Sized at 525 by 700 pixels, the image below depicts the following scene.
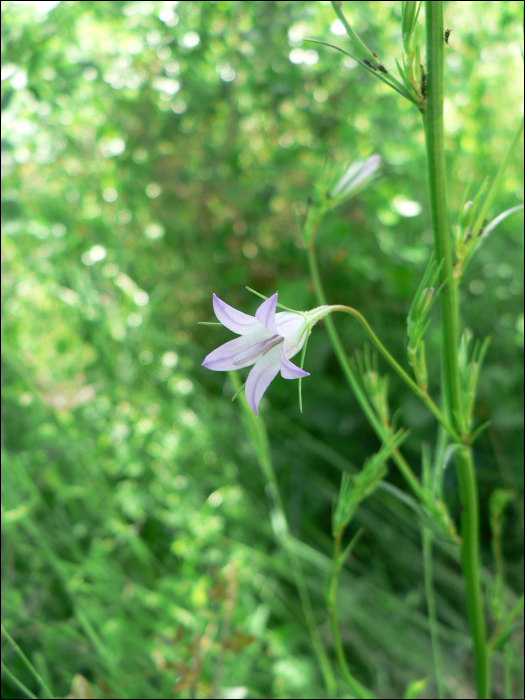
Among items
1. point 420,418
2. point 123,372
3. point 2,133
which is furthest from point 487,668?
point 2,133

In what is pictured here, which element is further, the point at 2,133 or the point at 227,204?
the point at 227,204

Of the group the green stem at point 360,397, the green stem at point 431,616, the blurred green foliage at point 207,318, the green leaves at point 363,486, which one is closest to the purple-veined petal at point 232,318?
the green stem at point 360,397

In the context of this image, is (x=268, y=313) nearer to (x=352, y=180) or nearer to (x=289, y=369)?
(x=289, y=369)

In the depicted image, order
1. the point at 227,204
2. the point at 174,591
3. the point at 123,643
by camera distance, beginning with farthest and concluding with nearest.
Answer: the point at 227,204
the point at 174,591
the point at 123,643

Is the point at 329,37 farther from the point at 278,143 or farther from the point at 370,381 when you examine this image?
the point at 370,381

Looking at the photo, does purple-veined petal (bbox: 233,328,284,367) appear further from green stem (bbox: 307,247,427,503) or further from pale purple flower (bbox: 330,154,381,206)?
pale purple flower (bbox: 330,154,381,206)

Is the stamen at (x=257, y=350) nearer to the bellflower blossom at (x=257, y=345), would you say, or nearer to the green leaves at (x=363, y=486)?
the bellflower blossom at (x=257, y=345)

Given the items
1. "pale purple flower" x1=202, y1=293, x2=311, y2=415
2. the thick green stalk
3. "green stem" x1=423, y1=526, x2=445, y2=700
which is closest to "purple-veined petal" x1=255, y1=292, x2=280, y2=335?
"pale purple flower" x1=202, y1=293, x2=311, y2=415
